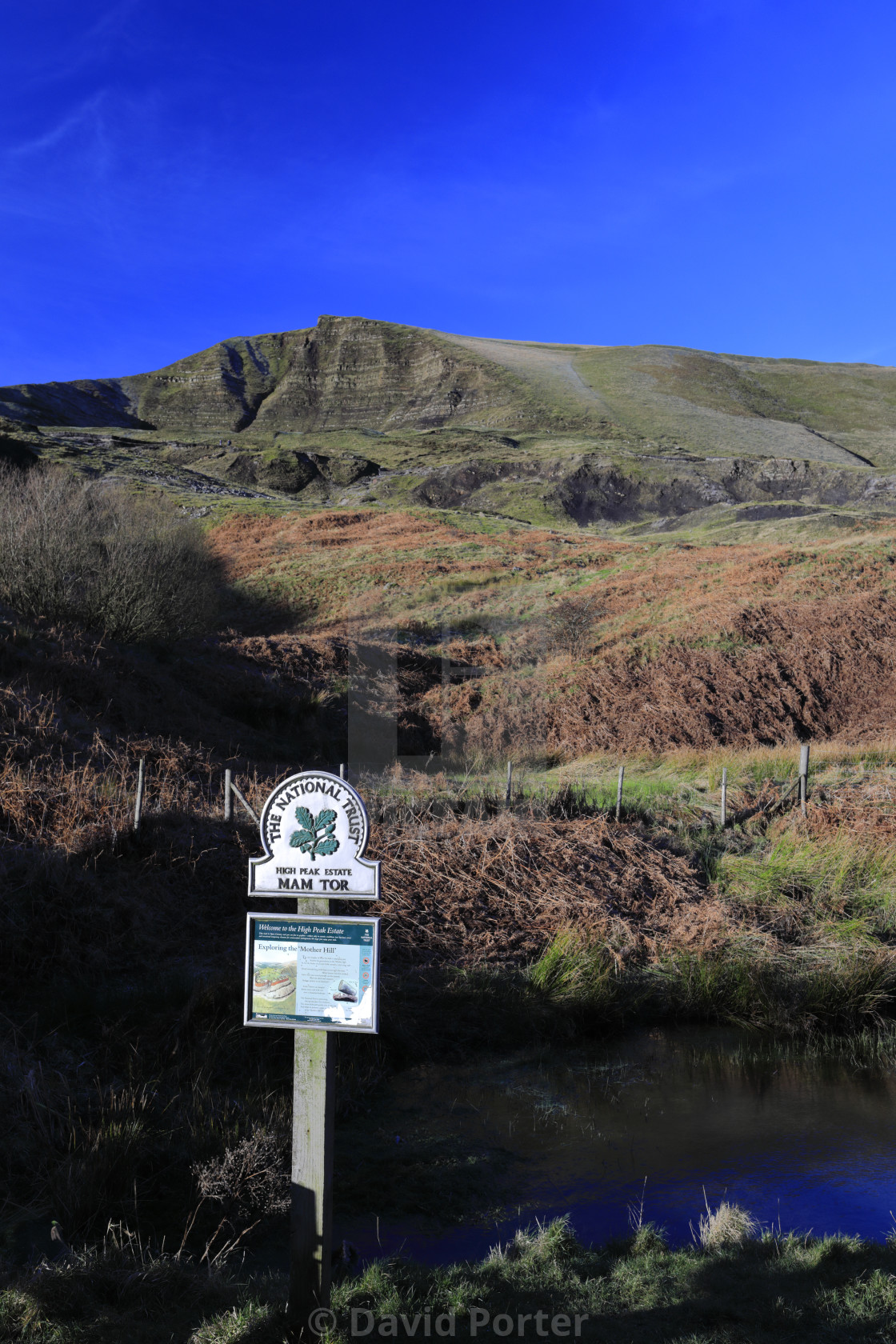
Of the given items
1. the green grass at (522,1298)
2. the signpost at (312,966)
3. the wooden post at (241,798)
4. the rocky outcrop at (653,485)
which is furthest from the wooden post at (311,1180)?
the rocky outcrop at (653,485)

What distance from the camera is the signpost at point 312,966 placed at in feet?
12.6

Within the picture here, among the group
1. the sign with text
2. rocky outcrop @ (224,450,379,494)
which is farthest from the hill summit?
the sign with text

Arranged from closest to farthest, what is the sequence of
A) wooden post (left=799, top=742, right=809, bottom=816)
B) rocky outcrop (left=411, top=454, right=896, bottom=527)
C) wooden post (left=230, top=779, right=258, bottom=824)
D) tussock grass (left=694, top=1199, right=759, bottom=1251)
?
tussock grass (left=694, top=1199, right=759, bottom=1251), wooden post (left=230, top=779, right=258, bottom=824), wooden post (left=799, top=742, right=809, bottom=816), rocky outcrop (left=411, top=454, right=896, bottom=527)

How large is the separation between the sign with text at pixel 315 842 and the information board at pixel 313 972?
5.2 inches

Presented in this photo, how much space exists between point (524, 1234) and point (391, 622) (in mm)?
24081

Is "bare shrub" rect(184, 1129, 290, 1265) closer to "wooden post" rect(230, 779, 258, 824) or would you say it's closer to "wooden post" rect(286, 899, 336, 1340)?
"wooden post" rect(286, 899, 336, 1340)

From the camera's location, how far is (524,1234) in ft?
16.6

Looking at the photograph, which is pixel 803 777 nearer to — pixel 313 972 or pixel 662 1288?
pixel 662 1288

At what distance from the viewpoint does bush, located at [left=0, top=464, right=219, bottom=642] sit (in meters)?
20.8

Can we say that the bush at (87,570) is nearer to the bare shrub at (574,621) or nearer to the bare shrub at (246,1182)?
the bare shrub at (574,621)

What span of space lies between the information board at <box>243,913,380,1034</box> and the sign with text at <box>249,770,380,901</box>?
0.13 m

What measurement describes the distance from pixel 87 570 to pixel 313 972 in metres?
20.1

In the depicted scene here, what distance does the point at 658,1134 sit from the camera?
7008 mm

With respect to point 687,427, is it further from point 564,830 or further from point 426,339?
point 564,830
